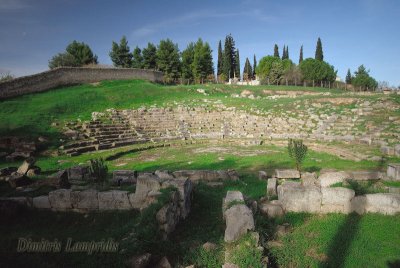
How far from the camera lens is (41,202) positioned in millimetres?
9688

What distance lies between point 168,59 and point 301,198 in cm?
5498

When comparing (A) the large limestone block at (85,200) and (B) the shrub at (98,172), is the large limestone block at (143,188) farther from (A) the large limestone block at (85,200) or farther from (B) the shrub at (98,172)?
(B) the shrub at (98,172)

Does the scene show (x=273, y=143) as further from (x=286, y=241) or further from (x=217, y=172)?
(x=286, y=241)

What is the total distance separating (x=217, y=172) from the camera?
1303 centimetres

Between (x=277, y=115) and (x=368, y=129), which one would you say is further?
(x=277, y=115)

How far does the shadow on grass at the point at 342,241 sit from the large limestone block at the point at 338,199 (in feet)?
0.93

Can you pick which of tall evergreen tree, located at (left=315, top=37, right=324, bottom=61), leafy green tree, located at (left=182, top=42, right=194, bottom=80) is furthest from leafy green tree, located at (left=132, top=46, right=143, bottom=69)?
tall evergreen tree, located at (left=315, top=37, right=324, bottom=61)

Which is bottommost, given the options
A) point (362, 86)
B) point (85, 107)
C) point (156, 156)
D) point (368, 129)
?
point (156, 156)

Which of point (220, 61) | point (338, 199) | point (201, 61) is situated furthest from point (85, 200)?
point (220, 61)

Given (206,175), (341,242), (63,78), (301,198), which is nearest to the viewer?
(341,242)

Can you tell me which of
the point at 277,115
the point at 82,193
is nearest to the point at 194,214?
the point at 82,193

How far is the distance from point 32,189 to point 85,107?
19.2m

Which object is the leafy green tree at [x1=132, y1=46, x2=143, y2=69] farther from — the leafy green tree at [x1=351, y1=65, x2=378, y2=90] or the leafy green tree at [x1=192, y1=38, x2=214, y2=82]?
the leafy green tree at [x1=351, y1=65, x2=378, y2=90]

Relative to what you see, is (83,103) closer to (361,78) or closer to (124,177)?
(124,177)
